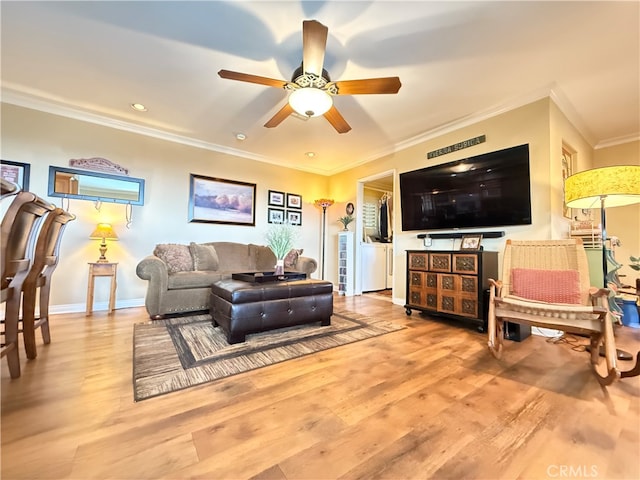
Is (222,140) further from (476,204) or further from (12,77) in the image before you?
(476,204)

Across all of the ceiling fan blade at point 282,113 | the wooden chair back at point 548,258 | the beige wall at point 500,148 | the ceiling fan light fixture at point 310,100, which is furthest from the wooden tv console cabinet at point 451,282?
the ceiling fan blade at point 282,113

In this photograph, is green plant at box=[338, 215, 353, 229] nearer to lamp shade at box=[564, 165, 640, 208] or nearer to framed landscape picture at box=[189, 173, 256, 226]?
framed landscape picture at box=[189, 173, 256, 226]

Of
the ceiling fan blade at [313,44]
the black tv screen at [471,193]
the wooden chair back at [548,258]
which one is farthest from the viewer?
the black tv screen at [471,193]

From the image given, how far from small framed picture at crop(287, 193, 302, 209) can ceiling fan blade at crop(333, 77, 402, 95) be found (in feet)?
10.1

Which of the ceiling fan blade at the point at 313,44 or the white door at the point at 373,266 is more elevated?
the ceiling fan blade at the point at 313,44

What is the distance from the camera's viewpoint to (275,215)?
5.00 metres

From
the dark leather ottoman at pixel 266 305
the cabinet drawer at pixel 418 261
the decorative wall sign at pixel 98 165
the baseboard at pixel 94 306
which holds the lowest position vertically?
the baseboard at pixel 94 306

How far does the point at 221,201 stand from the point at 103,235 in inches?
66.8

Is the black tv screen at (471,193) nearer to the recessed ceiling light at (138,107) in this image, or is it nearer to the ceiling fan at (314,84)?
the ceiling fan at (314,84)

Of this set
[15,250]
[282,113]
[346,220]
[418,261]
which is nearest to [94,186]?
[15,250]

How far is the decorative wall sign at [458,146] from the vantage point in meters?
3.21

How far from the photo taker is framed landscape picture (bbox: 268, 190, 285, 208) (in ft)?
16.3

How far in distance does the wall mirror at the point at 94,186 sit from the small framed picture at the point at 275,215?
201cm

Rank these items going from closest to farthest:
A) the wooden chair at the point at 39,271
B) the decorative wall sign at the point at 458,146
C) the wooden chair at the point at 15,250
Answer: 1. the wooden chair at the point at 15,250
2. the wooden chair at the point at 39,271
3. the decorative wall sign at the point at 458,146
